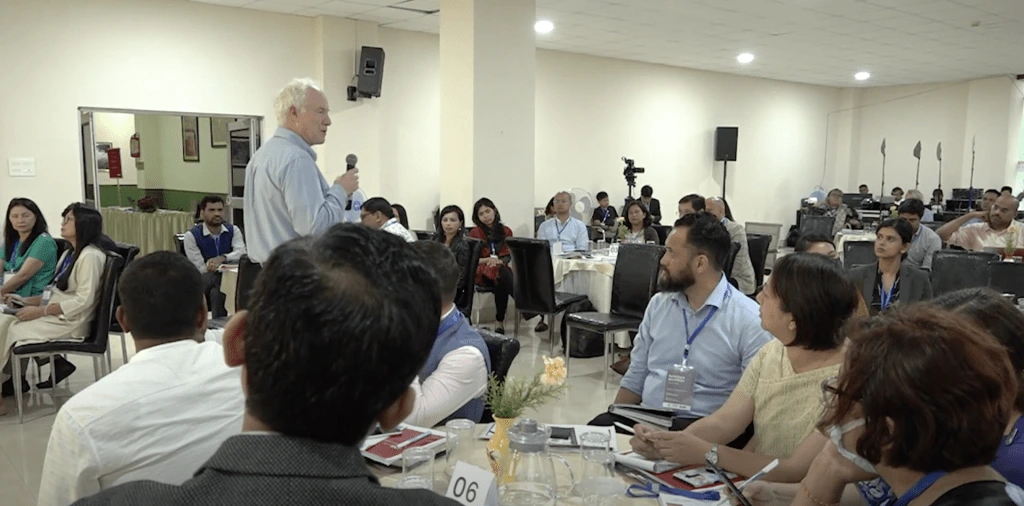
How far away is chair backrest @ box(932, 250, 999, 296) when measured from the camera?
4.99 m

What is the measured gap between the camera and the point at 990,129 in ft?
48.0

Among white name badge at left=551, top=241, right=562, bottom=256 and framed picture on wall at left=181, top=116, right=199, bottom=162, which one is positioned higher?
framed picture on wall at left=181, top=116, right=199, bottom=162

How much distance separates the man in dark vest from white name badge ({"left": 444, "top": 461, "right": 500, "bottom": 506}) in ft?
17.6

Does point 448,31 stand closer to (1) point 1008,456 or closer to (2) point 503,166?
(2) point 503,166

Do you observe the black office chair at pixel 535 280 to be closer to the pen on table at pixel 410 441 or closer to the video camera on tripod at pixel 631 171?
the pen on table at pixel 410 441

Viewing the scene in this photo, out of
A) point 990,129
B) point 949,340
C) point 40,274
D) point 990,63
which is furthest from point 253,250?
point 990,129

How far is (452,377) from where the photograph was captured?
2.35 metres

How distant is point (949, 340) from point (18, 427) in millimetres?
4749

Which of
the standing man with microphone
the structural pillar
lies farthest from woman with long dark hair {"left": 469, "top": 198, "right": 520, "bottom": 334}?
the standing man with microphone

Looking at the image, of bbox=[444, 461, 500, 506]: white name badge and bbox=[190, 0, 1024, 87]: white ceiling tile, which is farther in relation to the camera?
bbox=[190, 0, 1024, 87]: white ceiling tile

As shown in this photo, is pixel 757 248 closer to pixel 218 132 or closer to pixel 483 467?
pixel 483 467

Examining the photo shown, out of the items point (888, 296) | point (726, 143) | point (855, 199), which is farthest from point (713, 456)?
point (855, 199)

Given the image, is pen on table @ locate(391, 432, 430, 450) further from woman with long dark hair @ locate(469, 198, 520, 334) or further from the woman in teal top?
woman with long dark hair @ locate(469, 198, 520, 334)

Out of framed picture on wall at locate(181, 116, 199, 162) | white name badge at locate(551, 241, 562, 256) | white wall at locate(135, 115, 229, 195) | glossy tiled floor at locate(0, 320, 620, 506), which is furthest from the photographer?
framed picture on wall at locate(181, 116, 199, 162)
